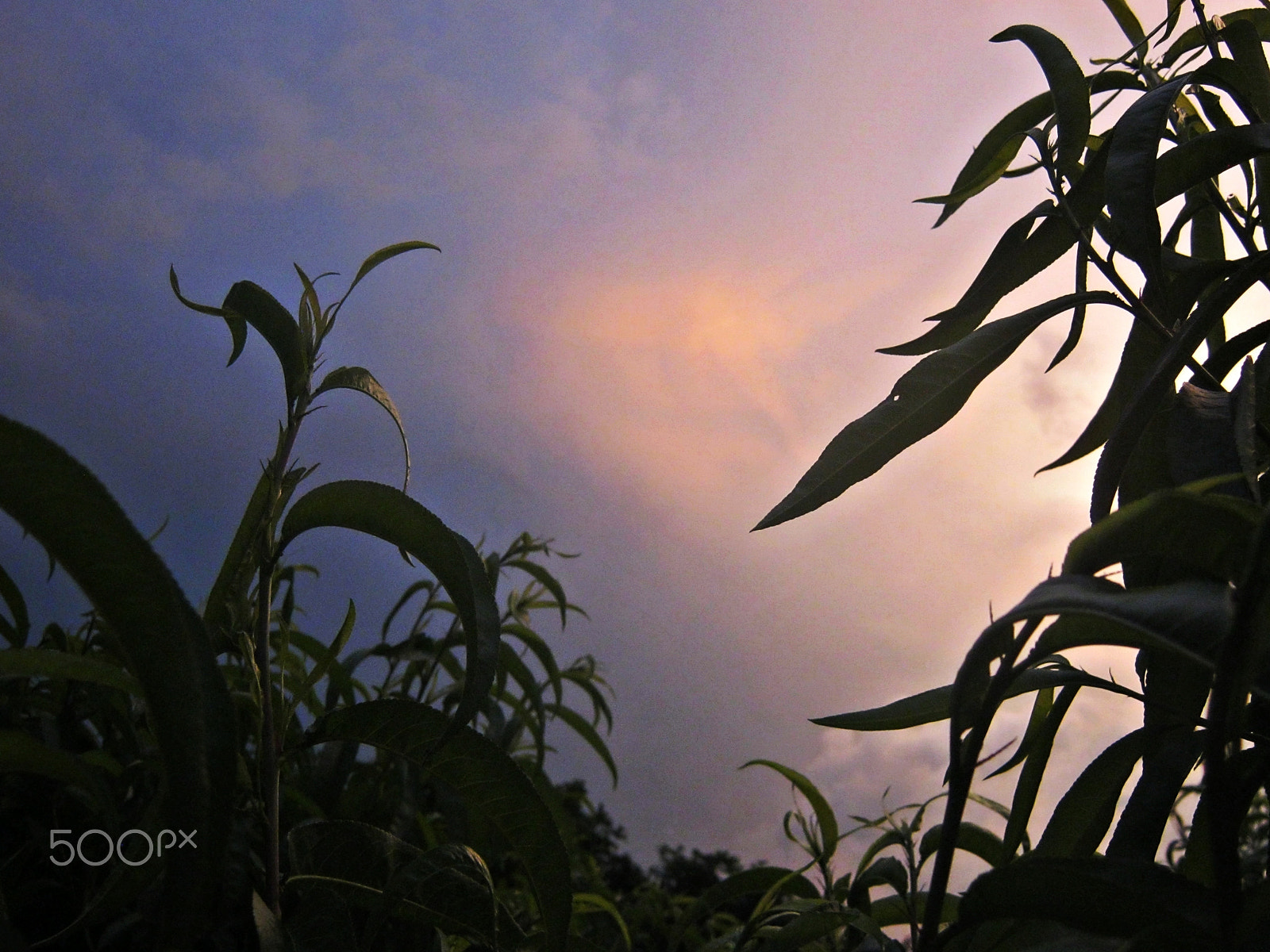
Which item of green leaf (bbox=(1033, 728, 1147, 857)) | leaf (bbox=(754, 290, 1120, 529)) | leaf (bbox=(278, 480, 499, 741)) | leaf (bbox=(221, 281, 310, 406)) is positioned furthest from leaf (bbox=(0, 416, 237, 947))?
green leaf (bbox=(1033, 728, 1147, 857))

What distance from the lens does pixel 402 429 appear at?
700 mm

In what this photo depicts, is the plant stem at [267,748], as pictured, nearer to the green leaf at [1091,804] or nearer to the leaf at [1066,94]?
the green leaf at [1091,804]

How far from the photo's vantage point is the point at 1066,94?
68 centimetres

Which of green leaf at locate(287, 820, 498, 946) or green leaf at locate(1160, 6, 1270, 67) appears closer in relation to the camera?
green leaf at locate(287, 820, 498, 946)

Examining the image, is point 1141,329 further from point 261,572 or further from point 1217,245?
point 261,572

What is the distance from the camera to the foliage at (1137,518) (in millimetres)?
384

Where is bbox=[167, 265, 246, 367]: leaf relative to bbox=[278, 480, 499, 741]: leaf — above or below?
above

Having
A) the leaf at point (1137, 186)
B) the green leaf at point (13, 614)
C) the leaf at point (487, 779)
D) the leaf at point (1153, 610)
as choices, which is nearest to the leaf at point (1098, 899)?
the leaf at point (1153, 610)

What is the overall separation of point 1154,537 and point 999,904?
0.63 ft

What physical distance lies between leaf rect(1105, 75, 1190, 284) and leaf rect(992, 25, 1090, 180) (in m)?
0.07

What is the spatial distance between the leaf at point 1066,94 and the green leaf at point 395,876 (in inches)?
26.1

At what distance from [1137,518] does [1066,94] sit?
0.44 metres

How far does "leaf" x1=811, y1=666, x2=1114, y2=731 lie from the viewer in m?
0.57

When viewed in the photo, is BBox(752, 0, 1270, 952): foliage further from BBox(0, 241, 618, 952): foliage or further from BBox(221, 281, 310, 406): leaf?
BBox(221, 281, 310, 406): leaf
